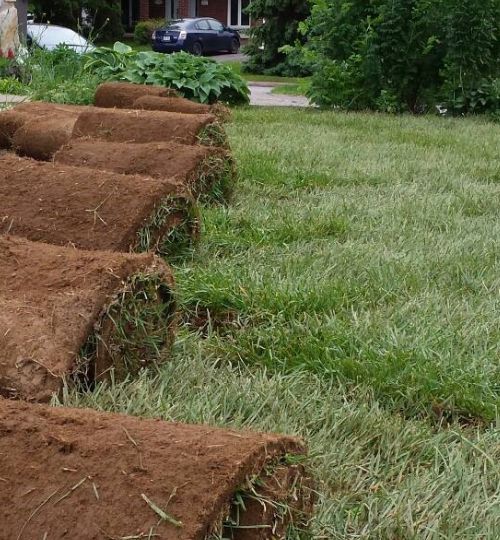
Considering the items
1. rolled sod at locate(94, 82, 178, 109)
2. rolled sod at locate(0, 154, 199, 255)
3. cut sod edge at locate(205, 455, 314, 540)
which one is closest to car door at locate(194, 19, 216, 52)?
rolled sod at locate(94, 82, 178, 109)

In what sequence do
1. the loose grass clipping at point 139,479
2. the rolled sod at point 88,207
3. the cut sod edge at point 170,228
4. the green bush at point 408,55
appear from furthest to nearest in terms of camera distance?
the green bush at point 408,55, the cut sod edge at point 170,228, the rolled sod at point 88,207, the loose grass clipping at point 139,479

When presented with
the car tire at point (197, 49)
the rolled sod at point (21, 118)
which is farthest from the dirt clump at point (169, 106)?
the car tire at point (197, 49)

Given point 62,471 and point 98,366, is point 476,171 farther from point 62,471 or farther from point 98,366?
point 62,471

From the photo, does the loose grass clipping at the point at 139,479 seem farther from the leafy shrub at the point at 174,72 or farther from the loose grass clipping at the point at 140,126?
the leafy shrub at the point at 174,72

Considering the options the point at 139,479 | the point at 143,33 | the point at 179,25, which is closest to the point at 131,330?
Answer: the point at 139,479

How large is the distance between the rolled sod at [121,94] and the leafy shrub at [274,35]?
54.0ft

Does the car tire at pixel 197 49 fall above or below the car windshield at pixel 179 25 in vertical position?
below

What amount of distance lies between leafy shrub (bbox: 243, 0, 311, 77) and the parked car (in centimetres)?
794

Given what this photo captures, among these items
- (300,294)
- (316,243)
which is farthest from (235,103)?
(300,294)

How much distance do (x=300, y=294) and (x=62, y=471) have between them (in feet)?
6.33

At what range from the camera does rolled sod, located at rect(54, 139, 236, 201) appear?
15.4 ft

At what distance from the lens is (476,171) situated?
6.99 meters

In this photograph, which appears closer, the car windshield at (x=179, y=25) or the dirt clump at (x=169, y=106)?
the dirt clump at (x=169, y=106)

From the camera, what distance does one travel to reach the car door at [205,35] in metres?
36.0
